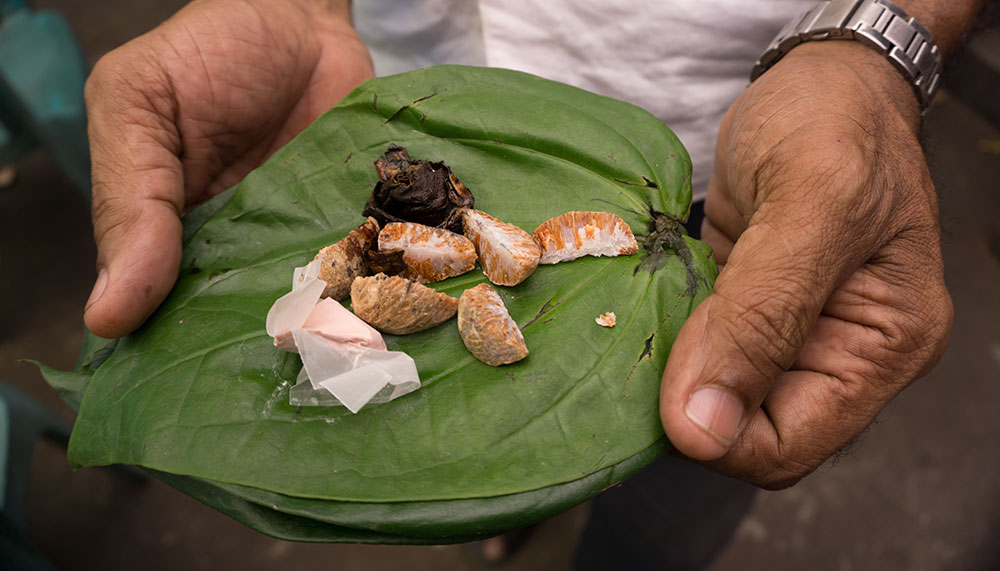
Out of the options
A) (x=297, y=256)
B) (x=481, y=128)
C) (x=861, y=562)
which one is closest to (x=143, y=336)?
(x=297, y=256)

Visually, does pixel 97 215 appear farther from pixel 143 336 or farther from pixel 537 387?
pixel 537 387

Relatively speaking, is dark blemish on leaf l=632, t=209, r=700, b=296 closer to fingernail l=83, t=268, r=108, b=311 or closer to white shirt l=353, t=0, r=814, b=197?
white shirt l=353, t=0, r=814, b=197

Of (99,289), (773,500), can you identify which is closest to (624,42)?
(99,289)

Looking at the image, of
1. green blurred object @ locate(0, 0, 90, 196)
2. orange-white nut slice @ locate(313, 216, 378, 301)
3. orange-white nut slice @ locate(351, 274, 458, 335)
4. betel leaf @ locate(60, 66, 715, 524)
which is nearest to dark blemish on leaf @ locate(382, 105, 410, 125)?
betel leaf @ locate(60, 66, 715, 524)

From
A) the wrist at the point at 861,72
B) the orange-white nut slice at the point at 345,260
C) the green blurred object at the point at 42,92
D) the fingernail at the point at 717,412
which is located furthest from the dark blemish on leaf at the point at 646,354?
the green blurred object at the point at 42,92

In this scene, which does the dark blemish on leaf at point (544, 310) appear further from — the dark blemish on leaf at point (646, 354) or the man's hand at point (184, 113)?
the man's hand at point (184, 113)

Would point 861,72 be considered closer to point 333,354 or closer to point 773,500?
point 333,354

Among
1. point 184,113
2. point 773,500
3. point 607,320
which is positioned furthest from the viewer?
point 773,500
